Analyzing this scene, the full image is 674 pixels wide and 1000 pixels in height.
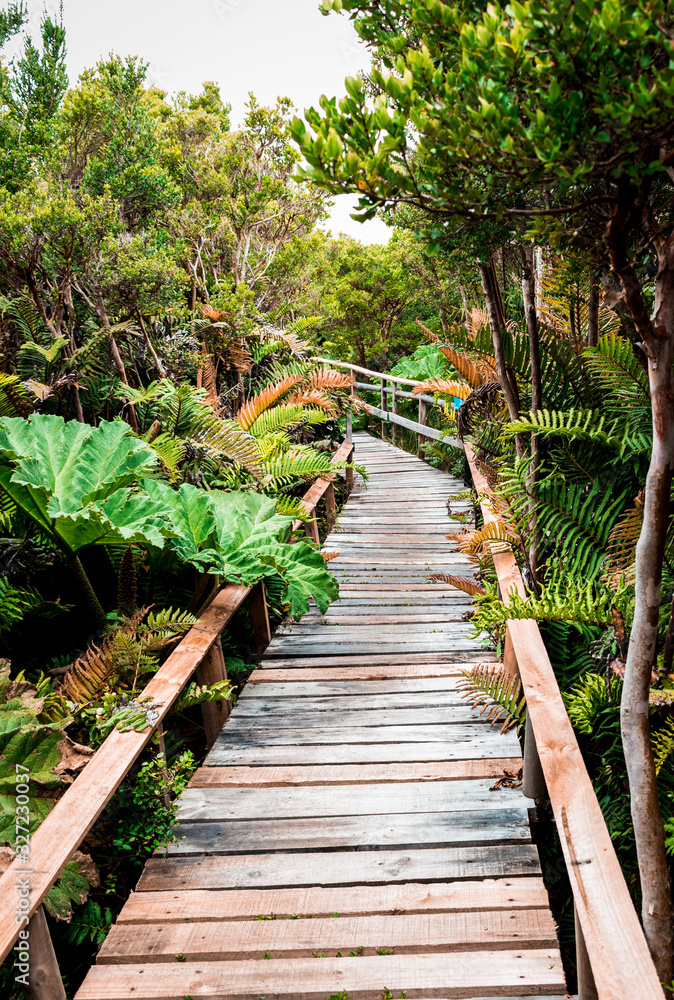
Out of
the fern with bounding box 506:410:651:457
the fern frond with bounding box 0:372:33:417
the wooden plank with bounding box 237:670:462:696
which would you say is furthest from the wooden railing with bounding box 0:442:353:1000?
the fern frond with bounding box 0:372:33:417

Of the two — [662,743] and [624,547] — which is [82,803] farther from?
[624,547]

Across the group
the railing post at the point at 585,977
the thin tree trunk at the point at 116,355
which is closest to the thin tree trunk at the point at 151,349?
the thin tree trunk at the point at 116,355

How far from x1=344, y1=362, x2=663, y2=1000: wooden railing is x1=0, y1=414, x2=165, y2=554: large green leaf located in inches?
59.9

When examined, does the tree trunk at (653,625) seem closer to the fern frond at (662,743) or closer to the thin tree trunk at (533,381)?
the fern frond at (662,743)

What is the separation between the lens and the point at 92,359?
4.50 m

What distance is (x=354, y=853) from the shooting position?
2.14m

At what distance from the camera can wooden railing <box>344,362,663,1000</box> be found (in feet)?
4.02

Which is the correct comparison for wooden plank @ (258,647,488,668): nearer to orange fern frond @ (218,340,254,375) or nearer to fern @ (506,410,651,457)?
fern @ (506,410,651,457)

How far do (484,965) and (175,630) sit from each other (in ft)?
5.59

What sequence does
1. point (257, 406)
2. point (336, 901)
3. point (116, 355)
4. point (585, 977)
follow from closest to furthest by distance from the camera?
point (585, 977) → point (336, 901) → point (116, 355) → point (257, 406)

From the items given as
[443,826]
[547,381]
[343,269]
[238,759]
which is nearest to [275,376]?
[547,381]

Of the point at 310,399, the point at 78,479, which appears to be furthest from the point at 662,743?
the point at 310,399

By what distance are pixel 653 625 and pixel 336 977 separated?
1.26 m

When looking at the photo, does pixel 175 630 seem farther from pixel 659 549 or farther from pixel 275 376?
pixel 275 376
